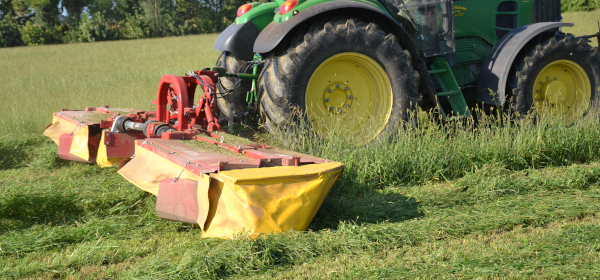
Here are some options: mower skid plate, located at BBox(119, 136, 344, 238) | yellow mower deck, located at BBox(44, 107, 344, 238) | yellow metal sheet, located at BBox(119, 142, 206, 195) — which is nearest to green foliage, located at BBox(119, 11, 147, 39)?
yellow metal sheet, located at BBox(119, 142, 206, 195)

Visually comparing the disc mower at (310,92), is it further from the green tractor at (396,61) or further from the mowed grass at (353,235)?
the mowed grass at (353,235)

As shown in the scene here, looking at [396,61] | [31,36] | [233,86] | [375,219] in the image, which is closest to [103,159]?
[233,86]

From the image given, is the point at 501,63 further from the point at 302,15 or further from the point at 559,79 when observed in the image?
the point at 302,15

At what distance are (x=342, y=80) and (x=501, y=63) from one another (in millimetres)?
1828

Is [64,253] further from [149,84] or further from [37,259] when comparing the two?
[149,84]

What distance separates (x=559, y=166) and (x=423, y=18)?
2.04 m

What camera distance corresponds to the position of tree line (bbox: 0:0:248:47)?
107 feet

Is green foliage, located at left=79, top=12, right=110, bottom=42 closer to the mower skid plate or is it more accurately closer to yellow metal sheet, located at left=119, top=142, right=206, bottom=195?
yellow metal sheet, located at left=119, top=142, right=206, bottom=195

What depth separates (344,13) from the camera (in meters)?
4.62

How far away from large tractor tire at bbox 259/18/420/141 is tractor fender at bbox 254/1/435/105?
12 centimetres

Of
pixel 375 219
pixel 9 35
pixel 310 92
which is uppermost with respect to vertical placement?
pixel 9 35

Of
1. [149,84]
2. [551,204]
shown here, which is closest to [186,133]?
[551,204]

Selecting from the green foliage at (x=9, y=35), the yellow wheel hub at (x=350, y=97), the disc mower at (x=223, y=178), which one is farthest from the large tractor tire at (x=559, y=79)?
the green foliage at (x=9, y=35)

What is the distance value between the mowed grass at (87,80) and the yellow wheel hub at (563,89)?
597cm
